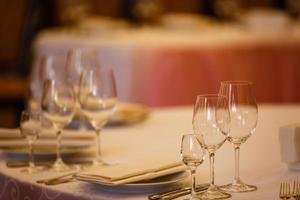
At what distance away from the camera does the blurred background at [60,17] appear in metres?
5.13

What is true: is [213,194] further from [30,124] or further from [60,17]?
[60,17]

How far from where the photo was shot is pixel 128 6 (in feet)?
21.7

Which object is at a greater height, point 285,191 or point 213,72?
point 213,72

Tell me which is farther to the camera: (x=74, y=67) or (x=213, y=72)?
(x=213, y=72)

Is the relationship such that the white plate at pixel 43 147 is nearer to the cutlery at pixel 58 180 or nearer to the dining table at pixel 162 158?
the dining table at pixel 162 158

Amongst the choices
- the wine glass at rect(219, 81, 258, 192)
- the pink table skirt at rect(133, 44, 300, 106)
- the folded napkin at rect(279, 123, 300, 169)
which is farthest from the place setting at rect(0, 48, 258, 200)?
the pink table skirt at rect(133, 44, 300, 106)

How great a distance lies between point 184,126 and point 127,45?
212cm

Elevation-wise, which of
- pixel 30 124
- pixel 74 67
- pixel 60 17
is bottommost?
pixel 30 124

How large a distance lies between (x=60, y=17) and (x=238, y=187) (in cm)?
457

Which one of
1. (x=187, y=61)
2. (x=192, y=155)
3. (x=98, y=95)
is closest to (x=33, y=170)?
(x=98, y=95)

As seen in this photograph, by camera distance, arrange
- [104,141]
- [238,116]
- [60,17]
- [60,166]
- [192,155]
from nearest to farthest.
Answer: [192,155] → [238,116] → [60,166] → [104,141] → [60,17]

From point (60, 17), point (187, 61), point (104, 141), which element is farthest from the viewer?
point (60, 17)

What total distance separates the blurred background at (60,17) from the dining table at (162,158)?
7.46 feet

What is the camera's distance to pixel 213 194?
1553mm
